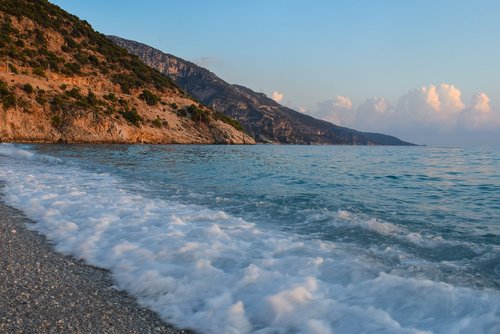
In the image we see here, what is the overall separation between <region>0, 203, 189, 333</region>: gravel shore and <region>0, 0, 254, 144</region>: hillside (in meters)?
58.3

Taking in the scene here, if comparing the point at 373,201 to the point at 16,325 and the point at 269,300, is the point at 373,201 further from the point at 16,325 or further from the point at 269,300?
the point at 16,325

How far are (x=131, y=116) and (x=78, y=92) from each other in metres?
10.4

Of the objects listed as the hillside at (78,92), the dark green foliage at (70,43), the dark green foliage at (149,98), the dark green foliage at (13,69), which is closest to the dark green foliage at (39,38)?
the hillside at (78,92)

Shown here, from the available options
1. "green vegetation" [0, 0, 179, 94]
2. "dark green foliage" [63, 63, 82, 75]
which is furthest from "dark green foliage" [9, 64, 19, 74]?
"dark green foliage" [63, 63, 82, 75]

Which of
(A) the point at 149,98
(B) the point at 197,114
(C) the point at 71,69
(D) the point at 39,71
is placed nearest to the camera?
(D) the point at 39,71

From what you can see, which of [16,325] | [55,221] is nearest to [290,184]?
[55,221]

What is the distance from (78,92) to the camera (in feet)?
227

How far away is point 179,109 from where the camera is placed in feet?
289

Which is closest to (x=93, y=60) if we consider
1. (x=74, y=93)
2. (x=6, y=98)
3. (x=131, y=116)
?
(x=74, y=93)

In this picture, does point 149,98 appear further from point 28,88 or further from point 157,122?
point 28,88

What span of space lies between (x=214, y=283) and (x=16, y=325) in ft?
7.59

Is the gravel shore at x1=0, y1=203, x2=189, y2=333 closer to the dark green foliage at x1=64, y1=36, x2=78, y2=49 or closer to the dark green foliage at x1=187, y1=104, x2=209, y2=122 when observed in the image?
the dark green foliage at x1=187, y1=104, x2=209, y2=122

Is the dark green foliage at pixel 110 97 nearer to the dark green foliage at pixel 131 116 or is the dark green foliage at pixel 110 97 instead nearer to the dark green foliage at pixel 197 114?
the dark green foliage at pixel 131 116

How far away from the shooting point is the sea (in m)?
4.19
